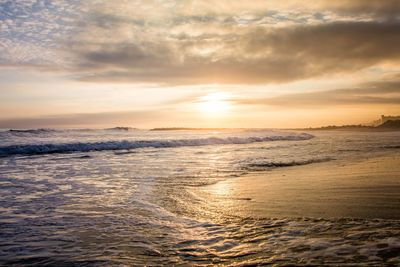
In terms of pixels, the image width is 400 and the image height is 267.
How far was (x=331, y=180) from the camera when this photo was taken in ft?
31.5

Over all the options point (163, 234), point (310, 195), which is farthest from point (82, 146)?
point (163, 234)

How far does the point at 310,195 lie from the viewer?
24.8 feet

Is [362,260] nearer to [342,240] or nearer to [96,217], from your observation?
[342,240]

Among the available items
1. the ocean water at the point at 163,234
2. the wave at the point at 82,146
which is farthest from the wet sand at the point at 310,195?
the wave at the point at 82,146

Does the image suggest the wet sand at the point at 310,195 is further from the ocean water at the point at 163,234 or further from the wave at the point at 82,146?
the wave at the point at 82,146

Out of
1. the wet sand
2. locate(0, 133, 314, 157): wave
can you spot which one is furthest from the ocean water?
locate(0, 133, 314, 157): wave

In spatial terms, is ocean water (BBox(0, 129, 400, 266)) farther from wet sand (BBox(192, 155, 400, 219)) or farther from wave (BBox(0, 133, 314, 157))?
wave (BBox(0, 133, 314, 157))

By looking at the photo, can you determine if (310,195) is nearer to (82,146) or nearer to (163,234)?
(163,234)

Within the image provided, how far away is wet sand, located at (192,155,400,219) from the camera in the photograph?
6.07 meters

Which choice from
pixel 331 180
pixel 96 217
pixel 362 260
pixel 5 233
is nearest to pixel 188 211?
pixel 96 217

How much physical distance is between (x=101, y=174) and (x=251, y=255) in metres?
9.01

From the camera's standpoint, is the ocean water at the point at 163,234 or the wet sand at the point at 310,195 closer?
the ocean water at the point at 163,234

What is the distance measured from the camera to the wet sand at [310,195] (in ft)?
19.9

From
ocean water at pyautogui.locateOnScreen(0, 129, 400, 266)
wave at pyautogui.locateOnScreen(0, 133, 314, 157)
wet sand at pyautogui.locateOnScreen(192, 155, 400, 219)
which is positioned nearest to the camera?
ocean water at pyautogui.locateOnScreen(0, 129, 400, 266)
